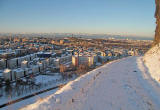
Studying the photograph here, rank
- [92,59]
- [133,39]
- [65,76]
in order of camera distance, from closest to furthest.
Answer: [65,76]
[92,59]
[133,39]

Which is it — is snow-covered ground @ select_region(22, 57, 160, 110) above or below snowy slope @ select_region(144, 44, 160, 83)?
below

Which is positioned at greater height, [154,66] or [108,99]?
[154,66]

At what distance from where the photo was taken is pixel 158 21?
7.62m

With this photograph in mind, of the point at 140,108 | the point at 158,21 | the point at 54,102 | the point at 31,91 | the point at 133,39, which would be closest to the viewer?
→ the point at 140,108

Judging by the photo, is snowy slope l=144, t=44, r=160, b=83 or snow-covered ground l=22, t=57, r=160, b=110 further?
snowy slope l=144, t=44, r=160, b=83

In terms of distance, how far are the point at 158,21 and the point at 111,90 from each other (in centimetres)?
759

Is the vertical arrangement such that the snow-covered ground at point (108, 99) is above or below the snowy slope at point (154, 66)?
below

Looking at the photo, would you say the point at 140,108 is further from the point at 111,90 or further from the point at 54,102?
the point at 54,102

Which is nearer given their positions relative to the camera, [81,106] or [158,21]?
[81,106]

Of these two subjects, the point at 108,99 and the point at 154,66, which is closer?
the point at 108,99

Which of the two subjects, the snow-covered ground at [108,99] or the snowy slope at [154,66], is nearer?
the snow-covered ground at [108,99]

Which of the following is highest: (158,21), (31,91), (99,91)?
(158,21)

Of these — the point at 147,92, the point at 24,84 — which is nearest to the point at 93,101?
the point at 147,92

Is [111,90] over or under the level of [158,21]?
under
